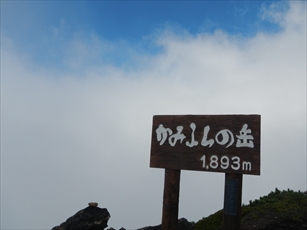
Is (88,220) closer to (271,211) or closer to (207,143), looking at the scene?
(271,211)

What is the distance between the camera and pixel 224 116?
9352 mm

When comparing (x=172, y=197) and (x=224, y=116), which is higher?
(x=224, y=116)

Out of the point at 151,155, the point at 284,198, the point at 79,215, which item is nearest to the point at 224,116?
the point at 151,155

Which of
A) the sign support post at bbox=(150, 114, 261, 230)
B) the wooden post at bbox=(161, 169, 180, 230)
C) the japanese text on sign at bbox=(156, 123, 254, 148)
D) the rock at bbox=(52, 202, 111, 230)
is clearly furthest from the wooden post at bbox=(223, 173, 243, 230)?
the rock at bbox=(52, 202, 111, 230)

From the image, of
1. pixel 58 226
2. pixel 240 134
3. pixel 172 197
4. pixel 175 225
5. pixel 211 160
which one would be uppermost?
pixel 240 134

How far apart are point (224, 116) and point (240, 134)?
639mm

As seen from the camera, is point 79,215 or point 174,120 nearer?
point 174,120

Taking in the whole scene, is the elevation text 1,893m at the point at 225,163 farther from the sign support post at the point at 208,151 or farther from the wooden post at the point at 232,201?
the wooden post at the point at 232,201

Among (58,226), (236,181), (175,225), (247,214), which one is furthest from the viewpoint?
(58,226)

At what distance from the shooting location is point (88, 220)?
1405cm

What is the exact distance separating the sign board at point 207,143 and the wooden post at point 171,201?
0.27m

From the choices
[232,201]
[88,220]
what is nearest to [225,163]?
[232,201]

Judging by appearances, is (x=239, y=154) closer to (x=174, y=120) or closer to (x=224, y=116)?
(x=224, y=116)

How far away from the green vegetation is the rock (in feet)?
12.2
